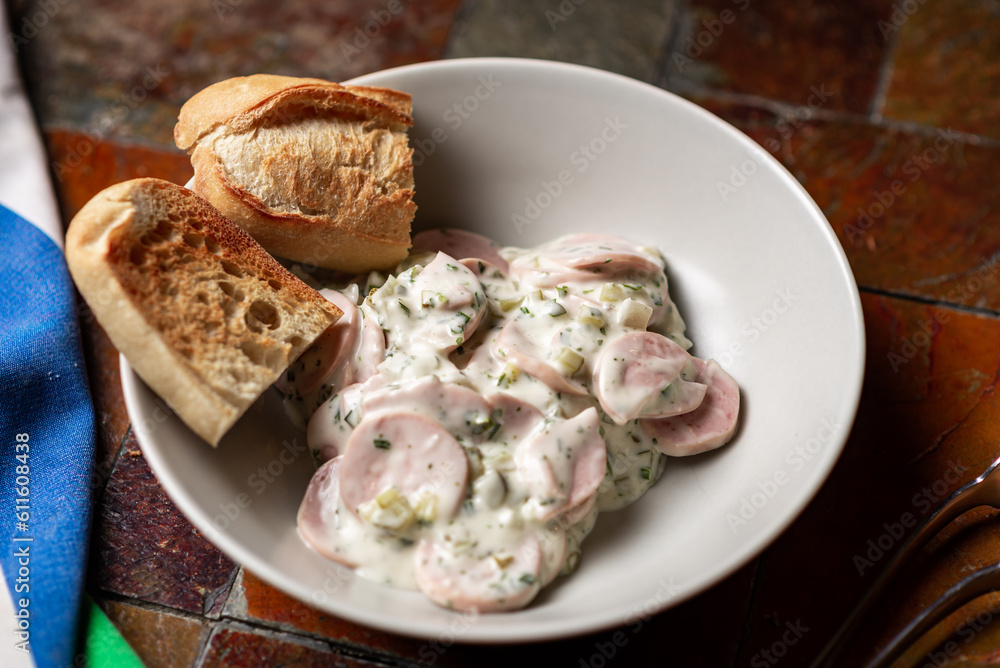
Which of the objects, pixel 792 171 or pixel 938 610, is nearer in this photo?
pixel 938 610

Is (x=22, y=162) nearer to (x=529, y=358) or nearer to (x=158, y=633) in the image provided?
(x=158, y=633)

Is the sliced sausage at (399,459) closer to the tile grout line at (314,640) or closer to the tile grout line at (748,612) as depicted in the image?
the tile grout line at (314,640)

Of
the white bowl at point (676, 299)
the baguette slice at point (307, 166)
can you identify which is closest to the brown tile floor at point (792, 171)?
the white bowl at point (676, 299)

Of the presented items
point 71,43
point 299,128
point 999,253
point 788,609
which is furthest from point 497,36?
point 788,609

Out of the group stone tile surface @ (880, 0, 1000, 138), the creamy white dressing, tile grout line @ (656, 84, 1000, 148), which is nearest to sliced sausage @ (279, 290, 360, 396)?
the creamy white dressing

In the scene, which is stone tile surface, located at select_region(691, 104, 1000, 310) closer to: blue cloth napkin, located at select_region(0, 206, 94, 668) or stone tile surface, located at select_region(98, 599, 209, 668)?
stone tile surface, located at select_region(98, 599, 209, 668)

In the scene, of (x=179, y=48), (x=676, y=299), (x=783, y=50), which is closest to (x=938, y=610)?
(x=676, y=299)

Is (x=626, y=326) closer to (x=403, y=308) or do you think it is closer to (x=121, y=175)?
(x=403, y=308)
